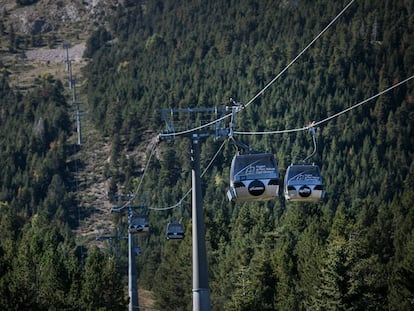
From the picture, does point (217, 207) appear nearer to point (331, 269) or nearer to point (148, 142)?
point (148, 142)

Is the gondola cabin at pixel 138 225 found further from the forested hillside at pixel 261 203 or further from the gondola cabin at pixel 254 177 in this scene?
the gondola cabin at pixel 254 177

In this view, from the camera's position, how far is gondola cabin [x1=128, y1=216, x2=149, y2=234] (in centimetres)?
6525

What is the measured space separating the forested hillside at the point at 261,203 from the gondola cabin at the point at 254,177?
2743 centimetres

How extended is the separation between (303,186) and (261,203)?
10672 centimetres

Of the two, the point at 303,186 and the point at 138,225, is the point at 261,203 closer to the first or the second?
the point at 138,225

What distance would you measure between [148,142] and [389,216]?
93.8m

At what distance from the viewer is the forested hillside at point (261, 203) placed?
236 ft

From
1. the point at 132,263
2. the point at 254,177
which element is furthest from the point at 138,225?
the point at 254,177

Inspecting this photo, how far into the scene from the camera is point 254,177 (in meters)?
31.7

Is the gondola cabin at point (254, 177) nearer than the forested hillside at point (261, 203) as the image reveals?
Yes

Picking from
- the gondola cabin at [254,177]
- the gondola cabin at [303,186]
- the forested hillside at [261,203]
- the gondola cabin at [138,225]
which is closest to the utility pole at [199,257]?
the gondola cabin at [254,177]

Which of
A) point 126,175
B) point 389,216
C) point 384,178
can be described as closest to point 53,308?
point 389,216

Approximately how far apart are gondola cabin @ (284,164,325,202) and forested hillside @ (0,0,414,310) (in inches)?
1034

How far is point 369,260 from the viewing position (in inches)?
2788
